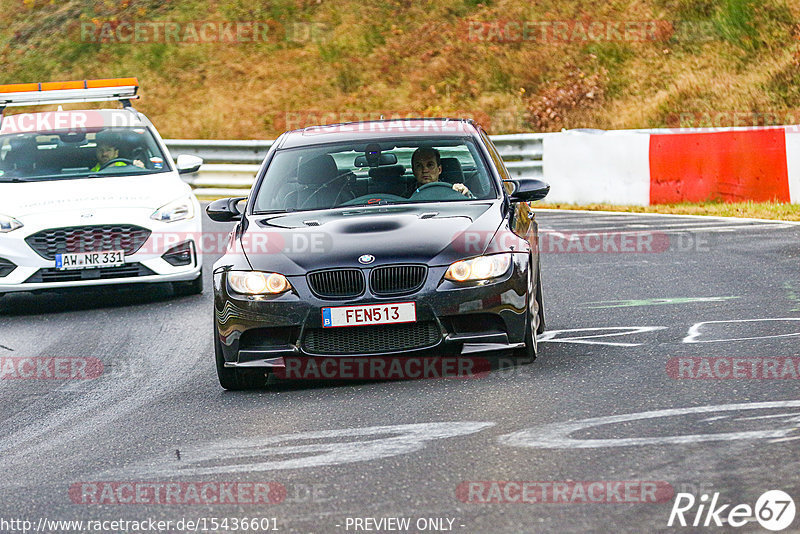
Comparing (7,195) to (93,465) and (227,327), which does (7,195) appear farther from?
(93,465)

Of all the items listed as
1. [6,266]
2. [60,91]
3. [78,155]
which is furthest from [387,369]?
[60,91]

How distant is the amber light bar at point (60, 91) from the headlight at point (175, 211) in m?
2.32

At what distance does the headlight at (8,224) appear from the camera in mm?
11852

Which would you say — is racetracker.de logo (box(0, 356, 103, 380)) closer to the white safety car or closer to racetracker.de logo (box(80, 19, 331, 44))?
the white safety car

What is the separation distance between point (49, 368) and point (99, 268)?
8.92 feet

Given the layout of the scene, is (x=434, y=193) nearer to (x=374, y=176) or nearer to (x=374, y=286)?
(x=374, y=176)

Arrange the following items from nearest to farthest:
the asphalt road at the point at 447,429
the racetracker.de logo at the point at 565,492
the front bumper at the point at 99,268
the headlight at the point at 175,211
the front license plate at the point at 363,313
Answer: the racetracker.de logo at the point at 565,492
the asphalt road at the point at 447,429
the front license plate at the point at 363,313
the front bumper at the point at 99,268
the headlight at the point at 175,211

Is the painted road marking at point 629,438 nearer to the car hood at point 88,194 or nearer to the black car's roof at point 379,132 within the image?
the black car's roof at point 379,132

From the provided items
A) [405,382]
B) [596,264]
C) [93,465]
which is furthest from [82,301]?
[93,465]

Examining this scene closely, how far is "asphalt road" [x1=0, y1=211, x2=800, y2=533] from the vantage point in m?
5.15

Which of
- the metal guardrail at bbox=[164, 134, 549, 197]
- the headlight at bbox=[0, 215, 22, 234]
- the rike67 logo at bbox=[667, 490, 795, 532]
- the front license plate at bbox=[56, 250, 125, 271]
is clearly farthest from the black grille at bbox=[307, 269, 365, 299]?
the metal guardrail at bbox=[164, 134, 549, 197]

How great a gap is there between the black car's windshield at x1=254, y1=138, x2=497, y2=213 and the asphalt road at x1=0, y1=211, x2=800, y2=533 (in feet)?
4.00

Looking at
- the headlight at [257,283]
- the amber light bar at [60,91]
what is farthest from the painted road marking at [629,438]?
the amber light bar at [60,91]

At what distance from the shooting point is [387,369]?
26.2ft
